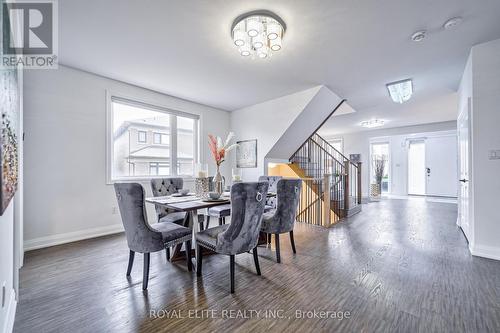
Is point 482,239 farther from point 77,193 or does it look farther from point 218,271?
point 77,193

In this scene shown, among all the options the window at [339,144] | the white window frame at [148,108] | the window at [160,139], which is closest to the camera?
the white window frame at [148,108]

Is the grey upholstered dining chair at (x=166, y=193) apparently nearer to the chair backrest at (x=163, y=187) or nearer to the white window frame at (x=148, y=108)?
the chair backrest at (x=163, y=187)

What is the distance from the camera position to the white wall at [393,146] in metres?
7.42

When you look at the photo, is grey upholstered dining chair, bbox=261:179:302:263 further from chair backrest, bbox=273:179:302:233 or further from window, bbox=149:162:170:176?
window, bbox=149:162:170:176

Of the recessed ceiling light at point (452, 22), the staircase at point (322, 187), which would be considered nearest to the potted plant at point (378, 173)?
the staircase at point (322, 187)

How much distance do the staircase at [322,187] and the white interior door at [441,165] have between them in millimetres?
3314

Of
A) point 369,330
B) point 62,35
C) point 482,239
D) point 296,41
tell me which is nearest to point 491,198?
point 482,239

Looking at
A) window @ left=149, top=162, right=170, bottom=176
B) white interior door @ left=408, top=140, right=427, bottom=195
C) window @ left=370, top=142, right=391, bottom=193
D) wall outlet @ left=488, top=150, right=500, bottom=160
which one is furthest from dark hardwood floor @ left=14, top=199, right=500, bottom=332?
white interior door @ left=408, top=140, right=427, bottom=195

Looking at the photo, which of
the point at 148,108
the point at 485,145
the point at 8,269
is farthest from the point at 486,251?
the point at 148,108

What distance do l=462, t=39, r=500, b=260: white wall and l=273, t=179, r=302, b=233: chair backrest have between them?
2250mm

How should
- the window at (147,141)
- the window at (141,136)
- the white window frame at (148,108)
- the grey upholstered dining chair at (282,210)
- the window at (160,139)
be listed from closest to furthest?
the grey upholstered dining chair at (282,210), the white window frame at (148,108), the window at (147,141), the window at (141,136), the window at (160,139)

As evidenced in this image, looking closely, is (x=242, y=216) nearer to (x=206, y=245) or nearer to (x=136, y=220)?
(x=206, y=245)

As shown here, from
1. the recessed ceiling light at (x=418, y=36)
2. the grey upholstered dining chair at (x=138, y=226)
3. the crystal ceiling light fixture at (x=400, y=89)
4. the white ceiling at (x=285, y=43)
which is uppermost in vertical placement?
the white ceiling at (x=285, y=43)

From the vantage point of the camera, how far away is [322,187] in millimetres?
4656
